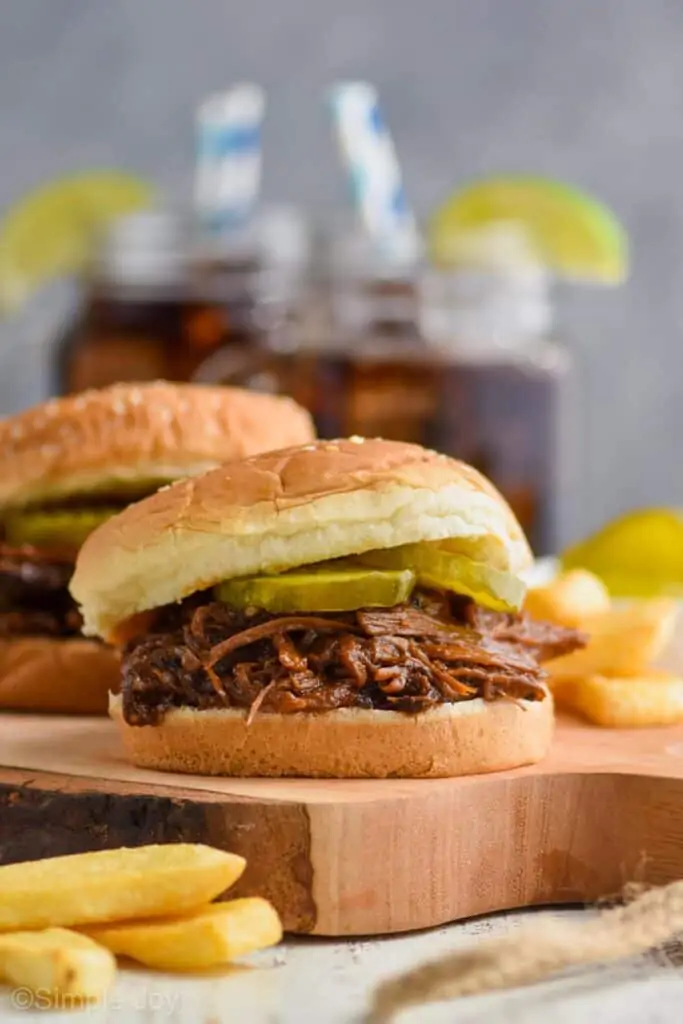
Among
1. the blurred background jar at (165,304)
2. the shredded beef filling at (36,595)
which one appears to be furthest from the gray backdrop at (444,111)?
the shredded beef filling at (36,595)

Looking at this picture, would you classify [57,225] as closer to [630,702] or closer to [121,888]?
[630,702]

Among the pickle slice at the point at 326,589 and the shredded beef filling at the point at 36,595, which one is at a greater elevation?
the pickle slice at the point at 326,589

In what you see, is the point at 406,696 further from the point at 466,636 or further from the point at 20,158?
the point at 20,158

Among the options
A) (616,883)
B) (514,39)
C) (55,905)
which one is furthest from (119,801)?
(514,39)

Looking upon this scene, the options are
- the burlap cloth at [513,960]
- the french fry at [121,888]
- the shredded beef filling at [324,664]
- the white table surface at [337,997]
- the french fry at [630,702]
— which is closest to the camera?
the burlap cloth at [513,960]

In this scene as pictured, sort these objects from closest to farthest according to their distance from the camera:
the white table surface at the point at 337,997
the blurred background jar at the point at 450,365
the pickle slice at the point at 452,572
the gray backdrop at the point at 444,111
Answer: the white table surface at the point at 337,997 < the pickle slice at the point at 452,572 < the blurred background jar at the point at 450,365 < the gray backdrop at the point at 444,111

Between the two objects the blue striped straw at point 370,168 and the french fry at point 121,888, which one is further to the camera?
the blue striped straw at point 370,168

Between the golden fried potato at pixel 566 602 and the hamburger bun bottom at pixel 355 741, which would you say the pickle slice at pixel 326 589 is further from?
the golden fried potato at pixel 566 602

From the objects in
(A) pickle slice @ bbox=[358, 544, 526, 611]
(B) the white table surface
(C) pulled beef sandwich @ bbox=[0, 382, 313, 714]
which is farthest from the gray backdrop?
(B) the white table surface
